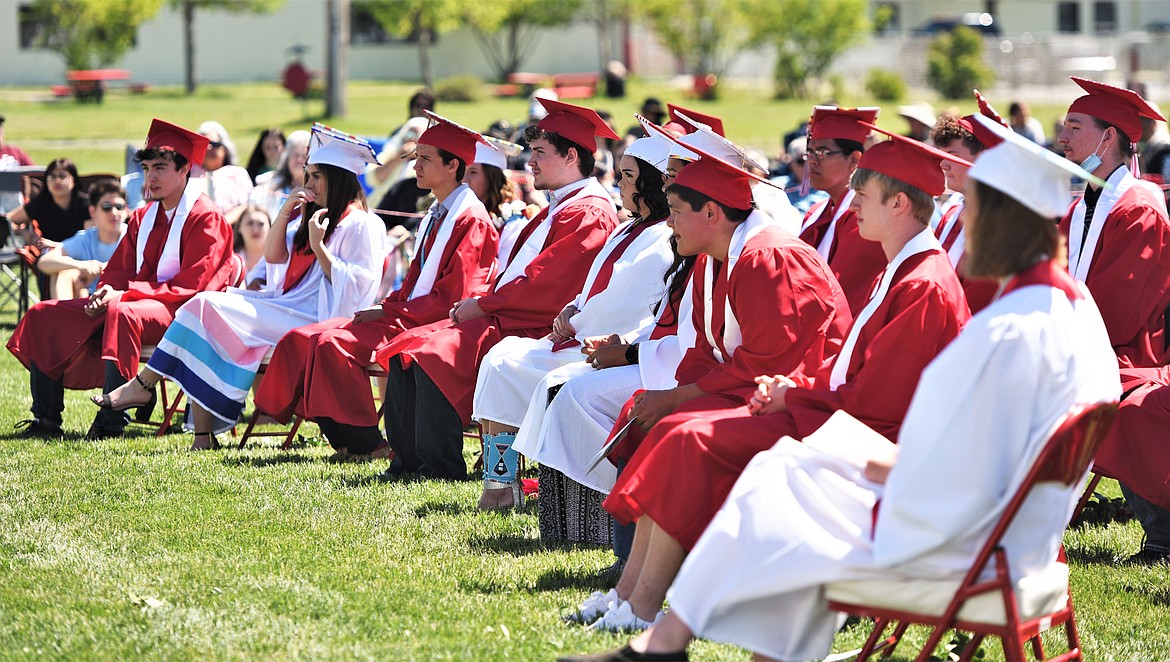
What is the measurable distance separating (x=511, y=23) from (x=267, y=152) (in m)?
37.9

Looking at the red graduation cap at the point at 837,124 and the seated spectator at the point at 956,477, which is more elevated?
the red graduation cap at the point at 837,124

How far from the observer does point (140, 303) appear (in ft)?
28.8

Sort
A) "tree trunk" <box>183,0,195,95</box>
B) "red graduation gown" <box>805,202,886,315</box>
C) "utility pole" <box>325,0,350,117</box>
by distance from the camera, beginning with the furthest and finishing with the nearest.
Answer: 1. "tree trunk" <box>183,0,195,95</box>
2. "utility pole" <box>325,0,350,117</box>
3. "red graduation gown" <box>805,202,886,315</box>

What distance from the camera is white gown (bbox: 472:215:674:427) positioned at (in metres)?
6.68

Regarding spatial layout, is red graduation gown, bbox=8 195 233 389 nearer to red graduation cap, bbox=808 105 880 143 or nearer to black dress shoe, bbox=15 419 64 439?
black dress shoe, bbox=15 419 64 439

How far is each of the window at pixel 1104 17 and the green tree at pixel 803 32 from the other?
19.8 m

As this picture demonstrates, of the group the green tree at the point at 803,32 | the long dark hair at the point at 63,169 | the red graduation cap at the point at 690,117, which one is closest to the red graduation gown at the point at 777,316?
the red graduation cap at the point at 690,117

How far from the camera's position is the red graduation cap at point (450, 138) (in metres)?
7.88

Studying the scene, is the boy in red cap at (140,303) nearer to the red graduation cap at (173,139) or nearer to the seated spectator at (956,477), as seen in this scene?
the red graduation cap at (173,139)

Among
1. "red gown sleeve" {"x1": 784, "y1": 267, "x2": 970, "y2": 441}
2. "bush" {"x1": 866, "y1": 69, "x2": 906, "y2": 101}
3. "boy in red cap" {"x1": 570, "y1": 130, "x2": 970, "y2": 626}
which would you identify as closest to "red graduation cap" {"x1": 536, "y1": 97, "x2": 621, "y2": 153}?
"boy in red cap" {"x1": 570, "y1": 130, "x2": 970, "y2": 626}

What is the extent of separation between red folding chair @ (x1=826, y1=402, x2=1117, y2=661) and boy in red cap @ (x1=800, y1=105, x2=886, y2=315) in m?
2.85

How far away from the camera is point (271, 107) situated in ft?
122

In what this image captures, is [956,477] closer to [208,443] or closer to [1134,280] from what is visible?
[1134,280]

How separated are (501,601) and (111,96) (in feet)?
123
